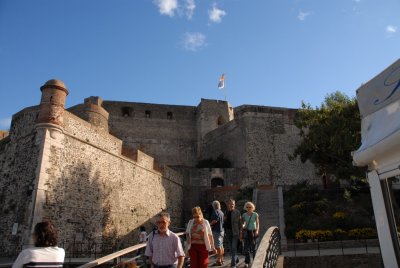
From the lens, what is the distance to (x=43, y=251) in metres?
3.61

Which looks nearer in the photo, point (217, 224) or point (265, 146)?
point (217, 224)

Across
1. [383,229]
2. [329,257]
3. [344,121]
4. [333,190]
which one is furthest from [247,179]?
[383,229]

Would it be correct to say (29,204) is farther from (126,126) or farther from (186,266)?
(126,126)

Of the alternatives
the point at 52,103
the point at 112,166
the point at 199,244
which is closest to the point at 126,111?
the point at 112,166

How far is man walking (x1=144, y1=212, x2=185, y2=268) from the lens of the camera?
5.31m

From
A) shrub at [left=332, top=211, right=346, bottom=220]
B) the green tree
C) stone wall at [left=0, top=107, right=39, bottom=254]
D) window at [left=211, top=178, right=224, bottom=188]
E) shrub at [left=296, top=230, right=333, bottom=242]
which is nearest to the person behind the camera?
stone wall at [left=0, top=107, right=39, bottom=254]

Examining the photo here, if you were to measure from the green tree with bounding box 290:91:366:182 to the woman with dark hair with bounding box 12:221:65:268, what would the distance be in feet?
56.4

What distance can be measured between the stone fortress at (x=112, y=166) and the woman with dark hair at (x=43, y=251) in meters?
10.7

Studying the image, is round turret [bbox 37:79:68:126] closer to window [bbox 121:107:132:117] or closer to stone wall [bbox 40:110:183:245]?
stone wall [bbox 40:110:183:245]

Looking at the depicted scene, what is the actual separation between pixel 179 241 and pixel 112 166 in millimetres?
13831

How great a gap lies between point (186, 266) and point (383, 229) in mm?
5621

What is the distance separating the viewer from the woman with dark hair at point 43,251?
138 inches

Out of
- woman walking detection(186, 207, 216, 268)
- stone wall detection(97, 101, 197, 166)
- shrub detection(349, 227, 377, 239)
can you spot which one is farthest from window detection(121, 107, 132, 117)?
woman walking detection(186, 207, 216, 268)

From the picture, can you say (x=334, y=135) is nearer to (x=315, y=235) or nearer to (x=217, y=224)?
(x=315, y=235)
